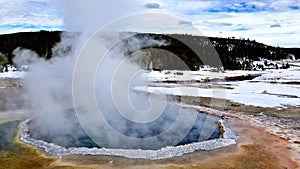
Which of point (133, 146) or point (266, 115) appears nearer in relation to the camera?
point (133, 146)

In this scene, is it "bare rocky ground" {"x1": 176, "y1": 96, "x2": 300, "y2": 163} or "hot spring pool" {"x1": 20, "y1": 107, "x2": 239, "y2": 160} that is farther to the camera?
"bare rocky ground" {"x1": 176, "y1": 96, "x2": 300, "y2": 163}

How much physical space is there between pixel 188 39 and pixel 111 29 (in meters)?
64.9

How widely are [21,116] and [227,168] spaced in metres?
9.88

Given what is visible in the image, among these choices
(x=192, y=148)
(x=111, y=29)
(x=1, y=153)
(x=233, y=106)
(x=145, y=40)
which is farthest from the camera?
(x=145, y=40)

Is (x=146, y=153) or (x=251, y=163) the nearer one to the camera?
(x=251, y=163)

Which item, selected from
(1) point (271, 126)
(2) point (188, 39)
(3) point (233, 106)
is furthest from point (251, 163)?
(2) point (188, 39)

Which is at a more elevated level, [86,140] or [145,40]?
[145,40]

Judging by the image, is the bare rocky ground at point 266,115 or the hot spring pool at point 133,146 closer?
the hot spring pool at point 133,146

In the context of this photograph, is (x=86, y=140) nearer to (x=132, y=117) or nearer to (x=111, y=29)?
(x=132, y=117)

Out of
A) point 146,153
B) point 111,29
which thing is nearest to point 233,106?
point 111,29

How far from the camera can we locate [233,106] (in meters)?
18.2

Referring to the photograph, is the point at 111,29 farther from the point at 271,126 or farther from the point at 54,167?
the point at 54,167

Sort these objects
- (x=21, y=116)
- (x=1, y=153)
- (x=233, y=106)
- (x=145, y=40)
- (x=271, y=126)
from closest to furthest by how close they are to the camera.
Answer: (x=1, y=153)
(x=271, y=126)
(x=21, y=116)
(x=233, y=106)
(x=145, y=40)

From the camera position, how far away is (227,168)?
27.6ft
